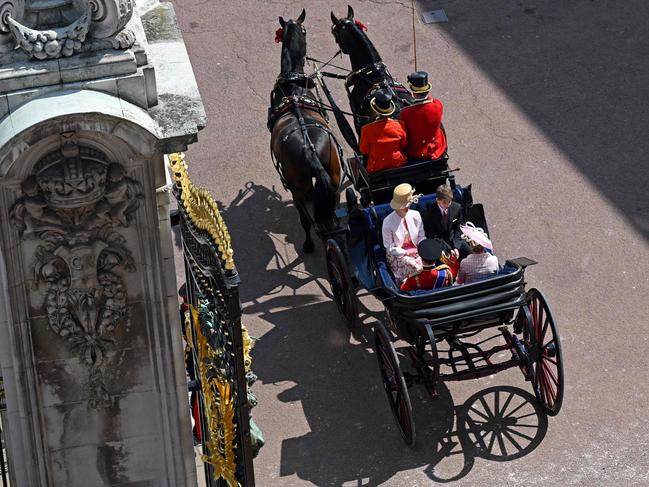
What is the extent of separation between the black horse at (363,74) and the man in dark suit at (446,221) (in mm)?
1622

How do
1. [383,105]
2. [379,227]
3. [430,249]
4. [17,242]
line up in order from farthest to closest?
[383,105] → [379,227] → [430,249] → [17,242]

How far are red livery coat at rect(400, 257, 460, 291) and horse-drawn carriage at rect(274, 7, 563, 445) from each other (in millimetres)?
120

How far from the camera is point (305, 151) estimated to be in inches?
424

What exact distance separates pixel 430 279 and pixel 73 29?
223 inches

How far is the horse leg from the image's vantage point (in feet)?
36.9

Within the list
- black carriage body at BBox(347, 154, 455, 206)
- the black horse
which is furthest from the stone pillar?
the black horse

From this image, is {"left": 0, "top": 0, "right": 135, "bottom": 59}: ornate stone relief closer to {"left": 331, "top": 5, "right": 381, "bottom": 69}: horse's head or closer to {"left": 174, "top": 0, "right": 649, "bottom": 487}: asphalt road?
{"left": 174, "top": 0, "right": 649, "bottom": 487}: asphalt road

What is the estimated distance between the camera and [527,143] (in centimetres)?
1357

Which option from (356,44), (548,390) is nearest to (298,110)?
(356,44)

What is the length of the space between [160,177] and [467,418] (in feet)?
20.1

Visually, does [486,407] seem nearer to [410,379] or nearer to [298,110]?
[410,379]

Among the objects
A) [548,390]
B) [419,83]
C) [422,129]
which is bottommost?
[548,390]

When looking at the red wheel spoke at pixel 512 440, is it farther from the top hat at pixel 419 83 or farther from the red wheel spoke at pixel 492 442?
the top hat at pixel 419 83

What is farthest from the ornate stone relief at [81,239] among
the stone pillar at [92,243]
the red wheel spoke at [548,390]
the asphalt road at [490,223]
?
the red wheel spoke at [548,390]
